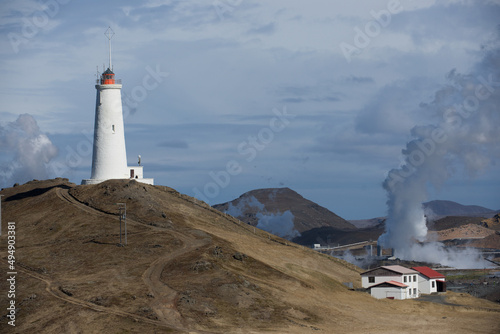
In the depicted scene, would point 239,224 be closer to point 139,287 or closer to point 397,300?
point 397,300

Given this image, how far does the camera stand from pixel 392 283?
11150cm

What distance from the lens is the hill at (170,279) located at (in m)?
83.7

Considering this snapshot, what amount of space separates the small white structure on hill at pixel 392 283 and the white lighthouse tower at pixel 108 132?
48.7 m

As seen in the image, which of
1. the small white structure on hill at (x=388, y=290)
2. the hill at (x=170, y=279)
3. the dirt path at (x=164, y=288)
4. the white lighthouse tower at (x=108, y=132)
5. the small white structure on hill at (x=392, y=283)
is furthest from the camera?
the white lighthouse tower at (x=108, y=132)

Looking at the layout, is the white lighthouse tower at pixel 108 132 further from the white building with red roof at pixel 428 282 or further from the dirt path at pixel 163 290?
the white building with red roof at pixel 428 282

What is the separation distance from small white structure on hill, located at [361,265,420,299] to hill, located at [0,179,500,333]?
13.4 feet

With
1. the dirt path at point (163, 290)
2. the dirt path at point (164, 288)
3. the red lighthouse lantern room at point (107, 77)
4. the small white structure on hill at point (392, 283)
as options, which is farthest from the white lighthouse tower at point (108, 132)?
the small white structure on hill at point (392, 283)

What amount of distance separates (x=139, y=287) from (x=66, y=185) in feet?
182

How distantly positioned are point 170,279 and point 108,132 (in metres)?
45.7

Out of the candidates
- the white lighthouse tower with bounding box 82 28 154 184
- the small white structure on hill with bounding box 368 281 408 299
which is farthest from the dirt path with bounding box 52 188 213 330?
the small white structure on hill with bounding box 368 281 408 299

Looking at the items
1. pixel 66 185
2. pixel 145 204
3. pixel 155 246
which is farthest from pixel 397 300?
pixel 66 185

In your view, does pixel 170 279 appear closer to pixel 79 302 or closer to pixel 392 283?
pixel 79 302

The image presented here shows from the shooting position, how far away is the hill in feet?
275

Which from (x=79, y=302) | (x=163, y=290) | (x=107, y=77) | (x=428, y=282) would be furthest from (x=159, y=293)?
(x=107, y=77)
